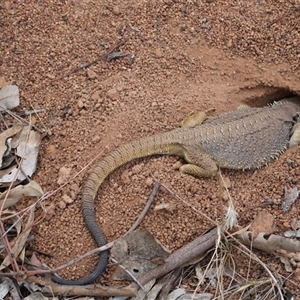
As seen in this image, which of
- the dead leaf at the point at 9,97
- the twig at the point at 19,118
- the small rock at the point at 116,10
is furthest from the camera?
the small rock at the point at 116,10

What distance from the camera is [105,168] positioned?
4293mm

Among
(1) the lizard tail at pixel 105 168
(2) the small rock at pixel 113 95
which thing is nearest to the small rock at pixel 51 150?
(1) the lizard tail at pixel 105 168

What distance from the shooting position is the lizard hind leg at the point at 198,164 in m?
4.49

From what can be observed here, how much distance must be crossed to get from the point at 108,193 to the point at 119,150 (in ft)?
1.27

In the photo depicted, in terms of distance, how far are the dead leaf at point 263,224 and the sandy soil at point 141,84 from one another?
0.07m

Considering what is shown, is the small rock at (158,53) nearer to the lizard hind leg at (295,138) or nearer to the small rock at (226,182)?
the small rock at (226,182)

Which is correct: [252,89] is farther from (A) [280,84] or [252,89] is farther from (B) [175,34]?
(B) [175,34]

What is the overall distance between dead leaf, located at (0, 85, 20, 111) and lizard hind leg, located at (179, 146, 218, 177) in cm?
161

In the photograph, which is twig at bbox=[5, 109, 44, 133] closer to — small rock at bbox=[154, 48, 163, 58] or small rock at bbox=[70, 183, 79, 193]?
small rock at bbox=[70, 183, 79, 193]

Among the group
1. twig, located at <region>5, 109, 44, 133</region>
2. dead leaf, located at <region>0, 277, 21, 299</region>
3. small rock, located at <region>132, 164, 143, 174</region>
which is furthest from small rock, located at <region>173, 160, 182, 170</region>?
dead leaf, located at <region>0, 277, 21, 299</region>

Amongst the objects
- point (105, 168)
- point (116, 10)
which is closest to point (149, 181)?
point (105, 168)

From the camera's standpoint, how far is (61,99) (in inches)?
186

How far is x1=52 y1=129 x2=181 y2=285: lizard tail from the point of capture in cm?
377

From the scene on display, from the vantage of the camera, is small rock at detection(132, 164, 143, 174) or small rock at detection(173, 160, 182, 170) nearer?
small rock at detection(132, 164, 143, 174)
